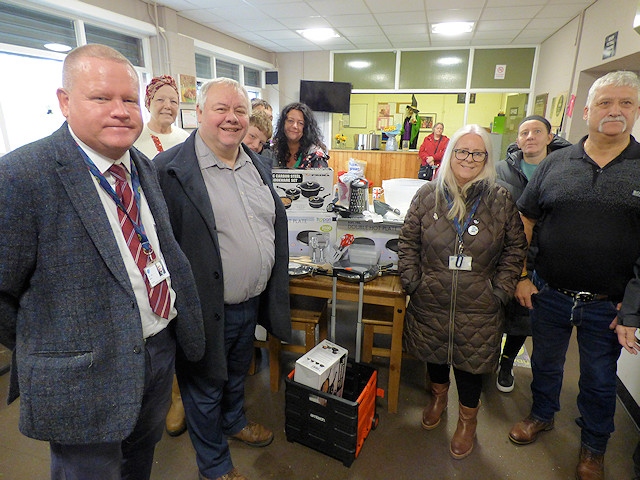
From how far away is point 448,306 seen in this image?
5.35 ft

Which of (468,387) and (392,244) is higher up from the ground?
(392,244)

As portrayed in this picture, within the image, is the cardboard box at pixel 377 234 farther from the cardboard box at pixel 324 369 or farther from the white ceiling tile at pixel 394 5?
the white ceiling tile at pixel 394 5

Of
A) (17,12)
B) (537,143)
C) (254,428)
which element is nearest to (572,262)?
(537,143)

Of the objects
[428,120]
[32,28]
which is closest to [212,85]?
[32,28]

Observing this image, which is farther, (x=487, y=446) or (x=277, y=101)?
(x=277, y=101)

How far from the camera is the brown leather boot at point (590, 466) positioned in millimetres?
1603

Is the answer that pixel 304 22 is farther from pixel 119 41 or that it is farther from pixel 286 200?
pixel 286 200

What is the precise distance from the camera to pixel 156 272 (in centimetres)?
104

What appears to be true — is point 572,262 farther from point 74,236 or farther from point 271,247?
point 74,236

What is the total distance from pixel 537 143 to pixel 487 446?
1584 millimetres

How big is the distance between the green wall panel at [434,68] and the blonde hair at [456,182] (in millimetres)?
6153

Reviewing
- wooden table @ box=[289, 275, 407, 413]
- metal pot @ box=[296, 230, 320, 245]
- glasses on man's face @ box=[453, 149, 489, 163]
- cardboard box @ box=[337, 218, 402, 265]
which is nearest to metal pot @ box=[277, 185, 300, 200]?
metal pot @ box=[296, 230, 320, 245]

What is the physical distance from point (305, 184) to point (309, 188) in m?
0.03

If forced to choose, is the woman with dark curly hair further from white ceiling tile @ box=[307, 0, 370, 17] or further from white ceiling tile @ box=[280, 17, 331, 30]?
white ceiling tile @ box=[280, 17, 331, 30]
